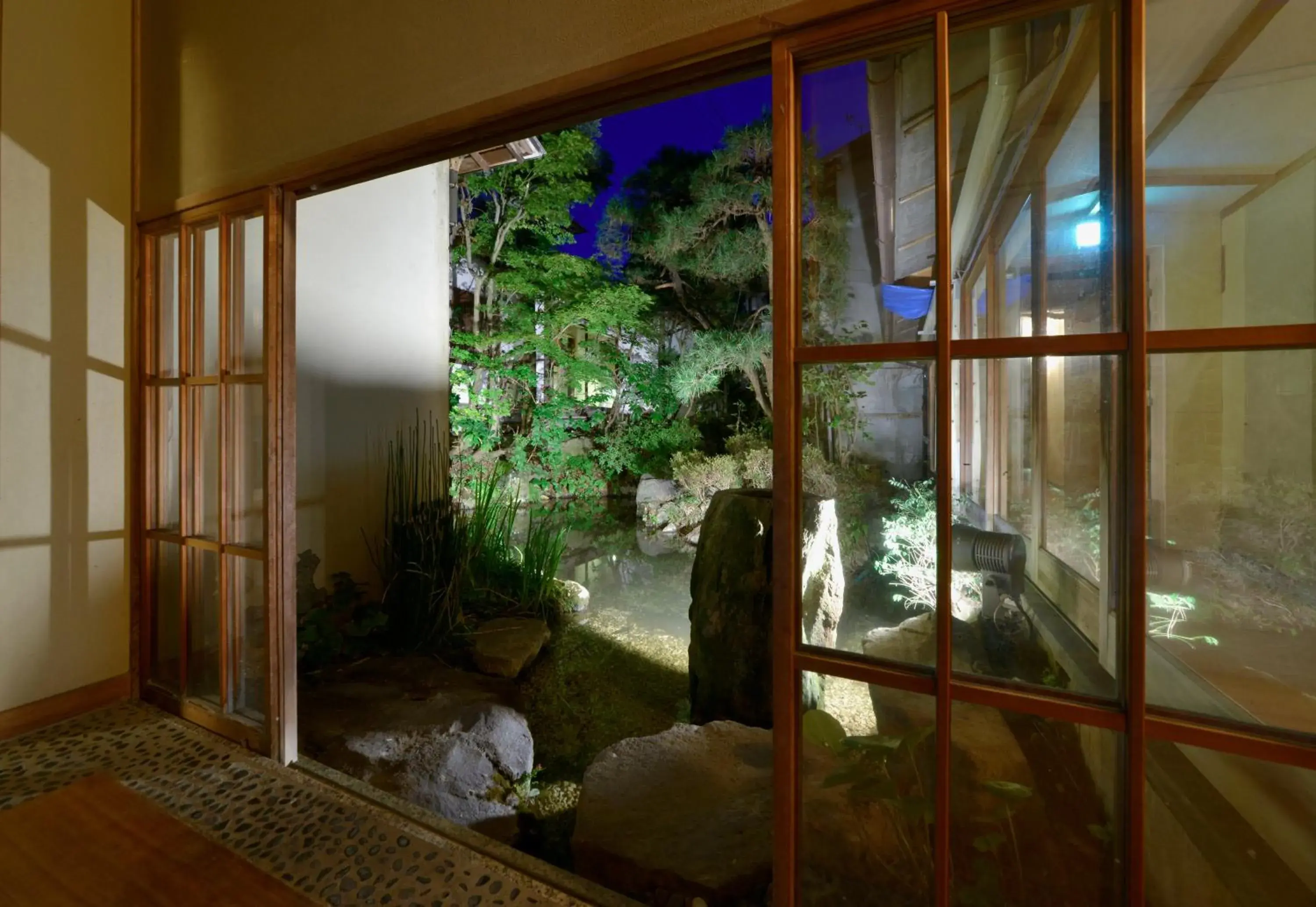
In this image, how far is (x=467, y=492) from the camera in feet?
24.1

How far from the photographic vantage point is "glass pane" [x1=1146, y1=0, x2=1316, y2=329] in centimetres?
81

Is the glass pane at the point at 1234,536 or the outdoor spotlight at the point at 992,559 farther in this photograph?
the outdoor spotlight at the point at 992,559

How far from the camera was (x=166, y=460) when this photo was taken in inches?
88.7

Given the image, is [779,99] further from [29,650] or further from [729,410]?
[729,410]

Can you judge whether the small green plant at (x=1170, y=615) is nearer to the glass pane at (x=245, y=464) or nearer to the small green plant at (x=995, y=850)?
the small green plant at (x=995, y=850)

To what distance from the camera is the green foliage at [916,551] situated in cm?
102

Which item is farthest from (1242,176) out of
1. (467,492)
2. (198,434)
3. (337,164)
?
(467,492)

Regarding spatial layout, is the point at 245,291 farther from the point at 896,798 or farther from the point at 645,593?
the point at 645,593

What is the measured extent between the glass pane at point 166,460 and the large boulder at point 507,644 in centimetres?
170

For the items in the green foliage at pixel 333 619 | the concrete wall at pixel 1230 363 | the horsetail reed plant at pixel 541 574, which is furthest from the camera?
the horsetail reed plant at pixel 541 574

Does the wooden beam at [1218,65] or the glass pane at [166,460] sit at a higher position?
the wooden beam at [1218,65]

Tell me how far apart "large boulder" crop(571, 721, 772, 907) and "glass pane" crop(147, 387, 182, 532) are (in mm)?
1757

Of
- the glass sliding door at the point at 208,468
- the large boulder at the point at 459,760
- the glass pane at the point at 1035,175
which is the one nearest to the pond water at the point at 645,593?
the glass pane at the point at 1035,175

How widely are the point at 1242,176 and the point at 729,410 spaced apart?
8.36 meters
